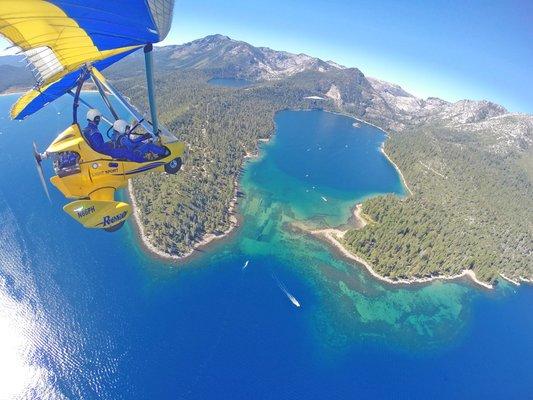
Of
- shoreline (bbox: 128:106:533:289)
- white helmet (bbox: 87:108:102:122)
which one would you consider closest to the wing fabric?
white helmet (bbox: 87:108:102:122)

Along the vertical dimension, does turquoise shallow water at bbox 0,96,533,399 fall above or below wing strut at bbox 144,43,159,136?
below

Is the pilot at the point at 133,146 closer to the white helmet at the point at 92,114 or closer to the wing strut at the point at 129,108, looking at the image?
the wing strut at the point at 129,108

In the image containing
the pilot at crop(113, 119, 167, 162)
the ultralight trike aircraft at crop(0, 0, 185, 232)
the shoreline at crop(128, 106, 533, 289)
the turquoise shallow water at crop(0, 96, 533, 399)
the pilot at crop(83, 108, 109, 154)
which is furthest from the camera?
the shoreline at crop(128, 106, 533, 289)

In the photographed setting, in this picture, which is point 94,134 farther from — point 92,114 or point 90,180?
point 90,180

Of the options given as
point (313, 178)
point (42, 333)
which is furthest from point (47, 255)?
point (313, 178)

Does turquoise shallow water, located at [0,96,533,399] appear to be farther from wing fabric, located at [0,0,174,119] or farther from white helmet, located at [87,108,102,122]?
wing fabric, located at [0,0,174,119]

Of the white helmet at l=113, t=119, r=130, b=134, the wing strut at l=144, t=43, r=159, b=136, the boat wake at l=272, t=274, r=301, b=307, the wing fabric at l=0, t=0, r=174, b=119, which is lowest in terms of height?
the boat wake at l=272, t=274, r=301, b=307
